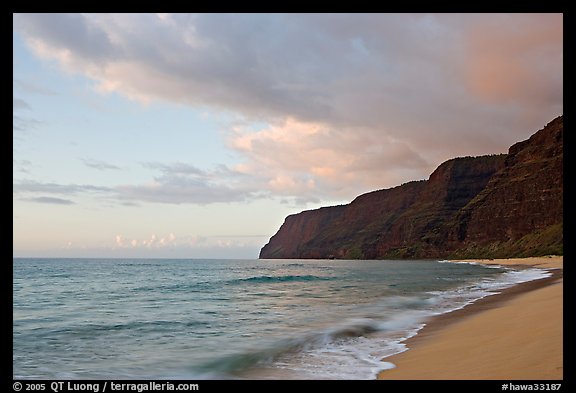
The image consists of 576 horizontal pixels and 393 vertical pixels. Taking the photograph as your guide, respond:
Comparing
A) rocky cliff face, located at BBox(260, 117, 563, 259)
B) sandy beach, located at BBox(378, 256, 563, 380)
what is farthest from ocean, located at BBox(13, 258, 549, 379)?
rocky cliff face, located at BBox(260, 117, 563, 259)

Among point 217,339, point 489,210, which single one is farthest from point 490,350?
point 489,210

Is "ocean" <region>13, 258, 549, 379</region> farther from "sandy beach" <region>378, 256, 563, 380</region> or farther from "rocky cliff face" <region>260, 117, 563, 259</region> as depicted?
"rocky cliff face" <region>260, 117, 563, 259</region>

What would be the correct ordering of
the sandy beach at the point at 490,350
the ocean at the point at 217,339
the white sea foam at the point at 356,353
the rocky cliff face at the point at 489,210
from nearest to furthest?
the sandy beach at the point at 490,350, the white sea foam at the point at 356,353, the ocean at the point at 217,339, the rocky cliff face at the point at 489,210

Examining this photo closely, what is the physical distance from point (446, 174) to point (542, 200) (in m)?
78.4

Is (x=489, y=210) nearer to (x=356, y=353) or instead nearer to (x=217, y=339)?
(x=217, y=339)

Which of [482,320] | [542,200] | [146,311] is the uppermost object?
[542,200]

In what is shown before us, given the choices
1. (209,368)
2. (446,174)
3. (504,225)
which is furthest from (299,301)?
(446,174)

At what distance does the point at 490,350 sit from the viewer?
8727 mm

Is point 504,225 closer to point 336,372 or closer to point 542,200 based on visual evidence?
point 542,200

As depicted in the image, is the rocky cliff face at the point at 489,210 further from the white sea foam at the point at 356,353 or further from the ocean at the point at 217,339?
the white sea foam at the point at 356,353

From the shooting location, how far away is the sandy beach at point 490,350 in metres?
6.87

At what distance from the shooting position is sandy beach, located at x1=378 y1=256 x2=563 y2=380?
6.87 m

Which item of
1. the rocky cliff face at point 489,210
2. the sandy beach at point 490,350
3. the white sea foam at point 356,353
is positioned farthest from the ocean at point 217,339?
the rocky cliff face at point 489,210
